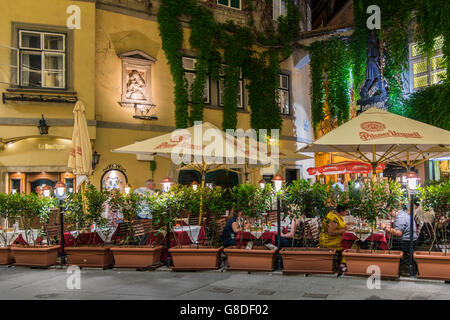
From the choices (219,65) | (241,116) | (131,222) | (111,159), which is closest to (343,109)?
(241,116)

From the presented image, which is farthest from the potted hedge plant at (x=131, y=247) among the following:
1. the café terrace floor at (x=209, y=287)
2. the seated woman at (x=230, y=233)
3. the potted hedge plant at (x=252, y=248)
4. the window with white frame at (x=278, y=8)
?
the window with white frame at (x=278, y=8)

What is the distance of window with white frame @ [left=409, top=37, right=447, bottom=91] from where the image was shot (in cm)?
1606

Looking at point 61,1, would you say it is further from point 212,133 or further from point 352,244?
point 352,244

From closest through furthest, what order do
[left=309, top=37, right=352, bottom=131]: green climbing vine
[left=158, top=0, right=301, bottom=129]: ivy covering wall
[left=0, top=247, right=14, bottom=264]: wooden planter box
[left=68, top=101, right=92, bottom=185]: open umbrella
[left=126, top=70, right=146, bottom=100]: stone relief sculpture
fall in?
[left=0, top=247, right=14, bottom=264]: wooden planter box → [left=68, top=101, right=92, bottom=185]: open umbrella → [left=126, top=70, right=146, bottom=100]: stone relief sculpture → [left=158, top=0, right=301, bottom=129]: ivy covering wall → [left=309, top=37, right=352, bottom=131]: green climbing vine

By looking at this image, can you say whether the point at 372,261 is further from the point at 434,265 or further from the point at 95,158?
the point at 95,158

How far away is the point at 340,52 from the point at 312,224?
12000mm

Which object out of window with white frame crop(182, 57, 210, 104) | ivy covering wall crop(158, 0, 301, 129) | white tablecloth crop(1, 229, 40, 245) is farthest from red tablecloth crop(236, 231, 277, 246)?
window with white frame crop(182, 57, 210, 104)

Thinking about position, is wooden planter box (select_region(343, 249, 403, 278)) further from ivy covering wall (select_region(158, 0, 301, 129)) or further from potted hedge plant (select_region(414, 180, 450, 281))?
ivy covering wall (select_region(158, 0, 301, 129))

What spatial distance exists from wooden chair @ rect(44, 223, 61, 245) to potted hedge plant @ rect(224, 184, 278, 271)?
371 cm

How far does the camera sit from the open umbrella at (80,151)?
10.1 m

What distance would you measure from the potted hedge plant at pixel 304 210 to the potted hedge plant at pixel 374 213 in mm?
452

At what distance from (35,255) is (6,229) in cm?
97

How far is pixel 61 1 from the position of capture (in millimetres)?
13352

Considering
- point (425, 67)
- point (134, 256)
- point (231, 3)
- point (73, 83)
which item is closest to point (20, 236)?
point (134, 256)
